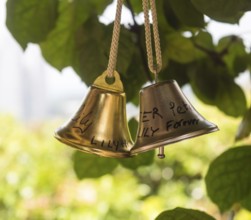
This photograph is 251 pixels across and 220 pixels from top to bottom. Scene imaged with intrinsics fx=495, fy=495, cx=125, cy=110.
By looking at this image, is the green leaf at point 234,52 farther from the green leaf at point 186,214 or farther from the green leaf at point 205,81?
the green leaf at point 186,214

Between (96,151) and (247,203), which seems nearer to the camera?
(96,151)

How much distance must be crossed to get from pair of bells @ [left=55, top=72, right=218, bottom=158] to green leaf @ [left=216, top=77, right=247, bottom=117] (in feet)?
0.84

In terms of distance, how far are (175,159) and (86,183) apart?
40.0 inches

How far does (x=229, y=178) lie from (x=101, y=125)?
0.59 feet

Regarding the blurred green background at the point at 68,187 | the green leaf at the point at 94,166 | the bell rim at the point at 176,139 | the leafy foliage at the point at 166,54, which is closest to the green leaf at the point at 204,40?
the leafy foliage at the point at 166,54

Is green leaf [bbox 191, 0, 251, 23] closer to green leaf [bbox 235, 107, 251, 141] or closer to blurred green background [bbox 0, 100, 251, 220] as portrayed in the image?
green leaf [bbox 235, 107, 251, 141]

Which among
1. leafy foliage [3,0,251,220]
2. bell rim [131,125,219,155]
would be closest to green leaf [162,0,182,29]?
leafy foliage [3,0,251,220]

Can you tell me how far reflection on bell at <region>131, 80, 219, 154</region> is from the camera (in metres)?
0.40

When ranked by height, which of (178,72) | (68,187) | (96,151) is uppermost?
(178,72)

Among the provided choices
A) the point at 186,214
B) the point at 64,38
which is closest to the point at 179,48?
the point at 64,38

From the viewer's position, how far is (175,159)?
3.07 meters

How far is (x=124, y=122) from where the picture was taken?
1.57 feet

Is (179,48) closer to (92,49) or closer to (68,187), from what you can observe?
(92,49)

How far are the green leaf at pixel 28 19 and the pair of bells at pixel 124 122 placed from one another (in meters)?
0.16
